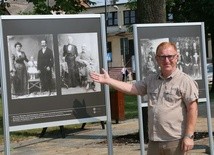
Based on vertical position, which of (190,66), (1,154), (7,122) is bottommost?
(1,154)

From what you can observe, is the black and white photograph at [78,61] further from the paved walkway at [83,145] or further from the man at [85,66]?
the paved walkway at [83,145]

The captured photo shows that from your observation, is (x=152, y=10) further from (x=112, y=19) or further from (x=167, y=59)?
(x=112, y=19)

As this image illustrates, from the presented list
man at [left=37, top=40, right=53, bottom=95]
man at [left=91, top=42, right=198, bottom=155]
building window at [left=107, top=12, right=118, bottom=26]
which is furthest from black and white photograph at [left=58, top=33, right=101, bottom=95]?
building window at [left=107, top=12, right=118, bottom=26]

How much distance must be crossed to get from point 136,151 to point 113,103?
5796 millimetres

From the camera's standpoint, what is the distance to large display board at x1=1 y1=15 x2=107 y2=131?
6277 millimetres

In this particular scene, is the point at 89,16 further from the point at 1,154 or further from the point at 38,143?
the point at 38,143

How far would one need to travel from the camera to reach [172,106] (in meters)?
5.34

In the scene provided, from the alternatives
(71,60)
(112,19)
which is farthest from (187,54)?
(112,19)

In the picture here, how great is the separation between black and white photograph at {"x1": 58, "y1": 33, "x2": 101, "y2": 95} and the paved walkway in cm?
339

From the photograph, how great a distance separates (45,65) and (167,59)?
71.8 inches

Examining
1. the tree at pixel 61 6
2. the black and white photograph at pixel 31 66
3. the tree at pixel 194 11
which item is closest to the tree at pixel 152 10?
the black and white photograph at pixel 31 66

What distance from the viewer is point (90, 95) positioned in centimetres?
681

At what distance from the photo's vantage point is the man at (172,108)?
528 centimetres

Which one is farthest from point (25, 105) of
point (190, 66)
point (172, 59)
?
point (190, 66)
